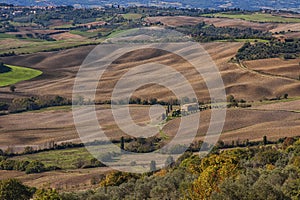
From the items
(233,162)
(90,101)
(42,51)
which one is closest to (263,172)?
(233,162)

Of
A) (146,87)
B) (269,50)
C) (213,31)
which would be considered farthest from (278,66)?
(213,31)

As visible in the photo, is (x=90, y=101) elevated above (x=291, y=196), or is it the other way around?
(x=291, y=196)

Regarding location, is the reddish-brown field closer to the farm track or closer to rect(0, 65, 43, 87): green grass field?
the farm track

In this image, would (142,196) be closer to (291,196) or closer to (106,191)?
(106,191)

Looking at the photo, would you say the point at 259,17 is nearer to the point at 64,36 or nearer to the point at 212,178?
the point at 64,36

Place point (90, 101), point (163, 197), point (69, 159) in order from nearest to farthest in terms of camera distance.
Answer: point (163, 197) → point (69, 159) → point (90, 101)

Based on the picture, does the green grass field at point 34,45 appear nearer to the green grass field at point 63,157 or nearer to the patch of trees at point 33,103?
the patch of trees at point 33,103
